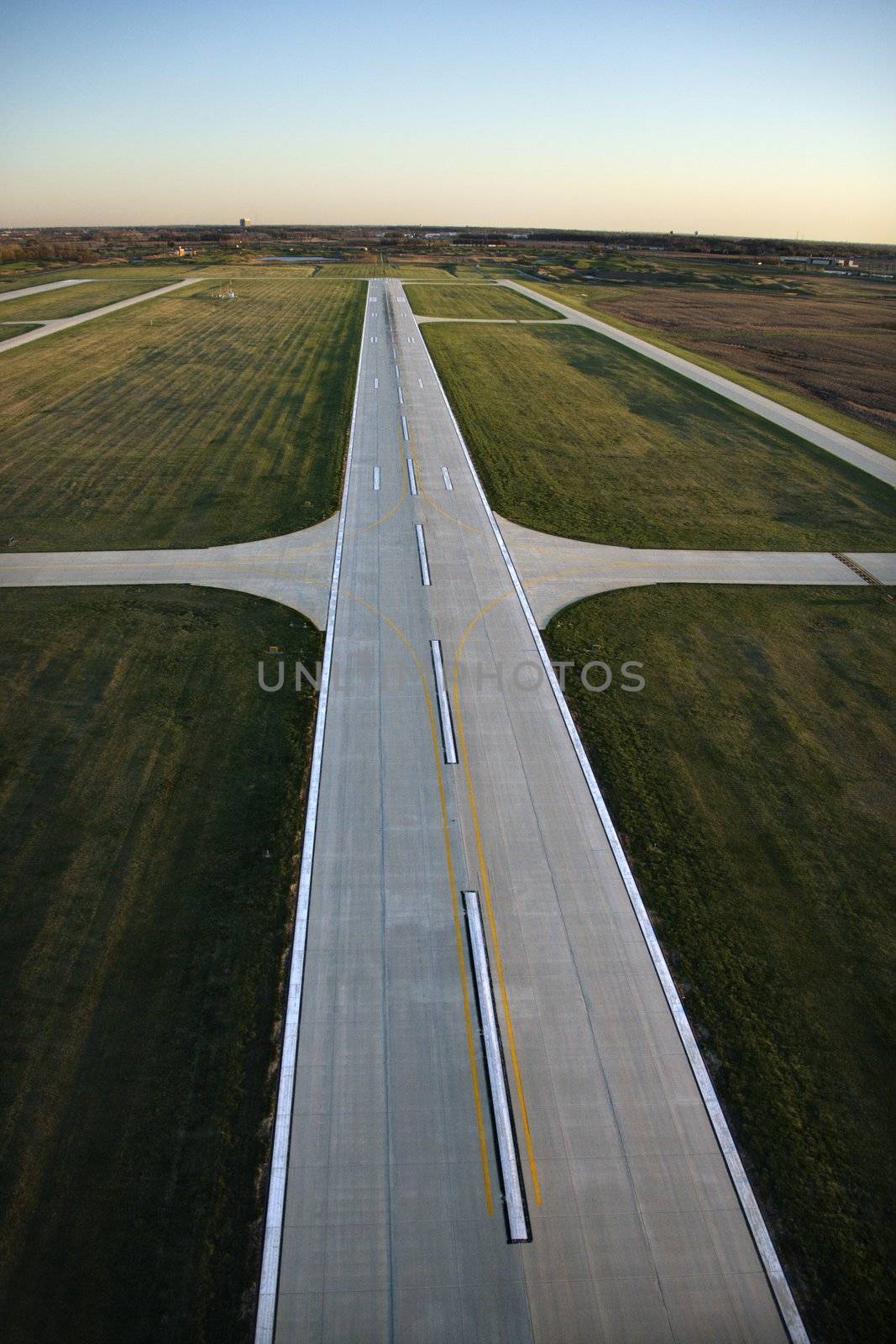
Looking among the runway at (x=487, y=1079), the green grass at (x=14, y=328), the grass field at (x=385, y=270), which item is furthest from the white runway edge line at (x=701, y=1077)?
the grass field at (x=385, y=270)

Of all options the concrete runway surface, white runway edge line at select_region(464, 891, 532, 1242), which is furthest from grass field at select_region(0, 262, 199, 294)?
Answer: white runway edge line at select_region(464, 891, 532, 1242)

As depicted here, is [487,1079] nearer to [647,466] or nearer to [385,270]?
[647,466]

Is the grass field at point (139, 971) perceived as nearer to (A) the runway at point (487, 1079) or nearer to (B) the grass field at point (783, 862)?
(A) the runway at point (487, 1079)

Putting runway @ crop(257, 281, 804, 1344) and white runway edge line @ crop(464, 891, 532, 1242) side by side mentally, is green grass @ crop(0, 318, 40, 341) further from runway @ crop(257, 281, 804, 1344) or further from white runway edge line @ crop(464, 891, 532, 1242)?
white runway edge line @ crop(464, 891, 532, 1242)

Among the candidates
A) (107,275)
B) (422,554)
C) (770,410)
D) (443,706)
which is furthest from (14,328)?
(443,706)

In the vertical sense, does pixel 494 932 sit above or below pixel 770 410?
below

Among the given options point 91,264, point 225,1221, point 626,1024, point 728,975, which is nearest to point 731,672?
point 728,975
